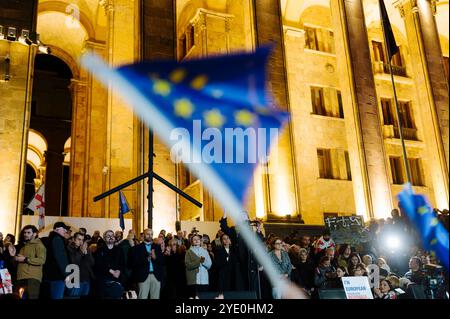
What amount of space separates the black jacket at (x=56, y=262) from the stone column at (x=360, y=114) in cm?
1471

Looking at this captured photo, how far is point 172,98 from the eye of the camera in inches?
446

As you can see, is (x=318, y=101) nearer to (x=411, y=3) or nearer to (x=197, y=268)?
(x=411, y=3)

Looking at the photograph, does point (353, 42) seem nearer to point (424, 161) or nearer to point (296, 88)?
point (296, 88)

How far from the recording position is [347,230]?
14.5 m

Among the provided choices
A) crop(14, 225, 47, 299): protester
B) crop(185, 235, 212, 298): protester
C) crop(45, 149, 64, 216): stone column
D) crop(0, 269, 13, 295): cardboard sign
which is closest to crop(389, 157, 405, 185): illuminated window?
crop(185, 235, 212, 298): protester

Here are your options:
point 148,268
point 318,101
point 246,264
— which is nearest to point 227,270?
point 246,264

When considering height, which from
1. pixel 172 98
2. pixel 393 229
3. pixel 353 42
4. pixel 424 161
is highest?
pixel 353 42

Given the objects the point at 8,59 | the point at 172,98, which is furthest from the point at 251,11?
the point at 172,98

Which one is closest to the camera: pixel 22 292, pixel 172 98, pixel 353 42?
pixel 22 292

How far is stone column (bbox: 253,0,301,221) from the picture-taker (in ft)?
66.4

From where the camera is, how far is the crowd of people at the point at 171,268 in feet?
32.0

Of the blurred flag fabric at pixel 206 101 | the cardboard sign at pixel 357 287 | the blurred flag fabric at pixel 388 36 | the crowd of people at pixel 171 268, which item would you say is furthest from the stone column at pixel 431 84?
the cardboard sign at pixel 357 287

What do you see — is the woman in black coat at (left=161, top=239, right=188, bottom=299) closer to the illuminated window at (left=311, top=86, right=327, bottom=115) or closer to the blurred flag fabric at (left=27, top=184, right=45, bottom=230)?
the blurred flag fabric at (left=27, top=184, right=45, bottom=230)
